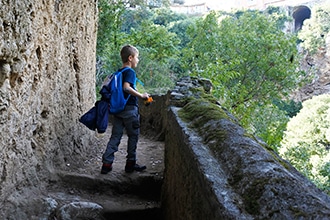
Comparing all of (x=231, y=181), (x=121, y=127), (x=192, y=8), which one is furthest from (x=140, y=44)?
(x=192, y=8)

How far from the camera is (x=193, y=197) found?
1887 mm

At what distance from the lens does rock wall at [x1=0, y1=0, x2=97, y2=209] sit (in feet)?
7.88

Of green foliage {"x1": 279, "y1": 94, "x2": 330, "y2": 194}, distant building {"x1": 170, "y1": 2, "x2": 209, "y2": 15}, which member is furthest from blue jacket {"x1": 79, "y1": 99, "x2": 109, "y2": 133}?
distant building {"x1": 170, "y1": 2, "x2": 209, "y2": 15}

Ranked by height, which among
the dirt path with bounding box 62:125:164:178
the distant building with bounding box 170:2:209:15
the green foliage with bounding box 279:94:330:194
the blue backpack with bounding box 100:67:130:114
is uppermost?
the distant building with bounding box 170:2:209:15

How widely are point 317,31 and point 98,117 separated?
101 feet

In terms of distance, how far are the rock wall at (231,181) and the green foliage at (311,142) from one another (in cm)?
1081

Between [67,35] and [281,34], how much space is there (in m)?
14.5

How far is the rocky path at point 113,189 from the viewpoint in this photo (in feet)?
10.7

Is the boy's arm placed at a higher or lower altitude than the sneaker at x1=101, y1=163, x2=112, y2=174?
higher

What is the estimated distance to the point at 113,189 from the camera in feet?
12.2

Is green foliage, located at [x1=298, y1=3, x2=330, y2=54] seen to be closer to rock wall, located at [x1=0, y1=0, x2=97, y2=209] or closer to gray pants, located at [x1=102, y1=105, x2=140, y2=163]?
rock wall, located at [x1=0, y1=0, x2=97, y2=209]

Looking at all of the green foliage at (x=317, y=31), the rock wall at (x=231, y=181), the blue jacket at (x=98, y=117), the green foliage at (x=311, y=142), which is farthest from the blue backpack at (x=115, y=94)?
the green foliage at (x=317, y=31)

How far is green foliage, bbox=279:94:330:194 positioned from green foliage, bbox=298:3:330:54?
1302 centimetres

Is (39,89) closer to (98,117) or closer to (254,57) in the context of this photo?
(98,117)
